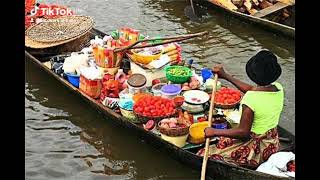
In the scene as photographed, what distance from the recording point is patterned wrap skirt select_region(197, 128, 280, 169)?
5537 millimetres

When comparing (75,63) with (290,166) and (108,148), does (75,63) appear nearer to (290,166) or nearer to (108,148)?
(108,148)

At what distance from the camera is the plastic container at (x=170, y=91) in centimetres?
687

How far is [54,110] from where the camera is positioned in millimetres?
8078

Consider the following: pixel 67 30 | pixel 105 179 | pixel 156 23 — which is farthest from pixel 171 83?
pixel 156 23

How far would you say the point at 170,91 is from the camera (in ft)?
22.6

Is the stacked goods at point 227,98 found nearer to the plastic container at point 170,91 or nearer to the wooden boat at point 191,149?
the plastic container at point 170,91

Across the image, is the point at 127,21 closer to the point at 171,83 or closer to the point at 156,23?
the point at 156,23

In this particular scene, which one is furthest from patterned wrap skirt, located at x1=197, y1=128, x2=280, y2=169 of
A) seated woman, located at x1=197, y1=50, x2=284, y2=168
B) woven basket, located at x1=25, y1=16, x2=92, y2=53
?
woven basket, located at x1=25, y1=16, x2=92, y2=53

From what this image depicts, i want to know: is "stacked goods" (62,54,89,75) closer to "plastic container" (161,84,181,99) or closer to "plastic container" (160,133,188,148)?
"plastic container" (161,84,181,99)

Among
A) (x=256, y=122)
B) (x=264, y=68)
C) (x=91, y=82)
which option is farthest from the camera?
(x=91, y=82)

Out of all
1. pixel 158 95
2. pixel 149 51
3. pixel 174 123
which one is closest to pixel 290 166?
pixel 174 123

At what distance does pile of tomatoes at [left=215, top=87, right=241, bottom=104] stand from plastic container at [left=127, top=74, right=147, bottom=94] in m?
1.08

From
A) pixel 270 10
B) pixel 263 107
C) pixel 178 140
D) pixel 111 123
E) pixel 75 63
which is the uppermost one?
pixel 263 107

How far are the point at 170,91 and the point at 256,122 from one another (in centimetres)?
179
